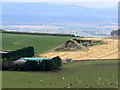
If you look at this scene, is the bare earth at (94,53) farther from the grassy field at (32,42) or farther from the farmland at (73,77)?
the grassy field at (32,42)

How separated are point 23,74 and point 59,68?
16.8 feet

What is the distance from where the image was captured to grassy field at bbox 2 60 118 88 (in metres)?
39.7

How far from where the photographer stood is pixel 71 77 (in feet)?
145

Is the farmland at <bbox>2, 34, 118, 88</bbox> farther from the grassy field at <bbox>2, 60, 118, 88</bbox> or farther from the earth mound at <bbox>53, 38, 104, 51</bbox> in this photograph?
the earth mound at <bbox>53, 38, 104, 51</bbox>

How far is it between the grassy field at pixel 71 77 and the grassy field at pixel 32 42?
18.8m

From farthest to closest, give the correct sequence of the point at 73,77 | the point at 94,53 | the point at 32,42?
the point at 32,42
the point at 94,53
the point at 73,77

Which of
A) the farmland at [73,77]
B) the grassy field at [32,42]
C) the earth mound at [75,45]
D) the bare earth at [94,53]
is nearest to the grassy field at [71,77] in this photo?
the farmland at [73,77]

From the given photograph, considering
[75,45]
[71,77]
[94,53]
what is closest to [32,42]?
[75,45]

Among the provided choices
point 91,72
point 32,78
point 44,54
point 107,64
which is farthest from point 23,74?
point 44,54

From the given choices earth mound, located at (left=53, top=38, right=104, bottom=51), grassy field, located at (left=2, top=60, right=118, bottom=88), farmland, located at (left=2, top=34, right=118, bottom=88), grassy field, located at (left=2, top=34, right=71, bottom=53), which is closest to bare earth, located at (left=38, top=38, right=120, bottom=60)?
earth mound, located at (left=53, top=38, right=104, bottom=51)

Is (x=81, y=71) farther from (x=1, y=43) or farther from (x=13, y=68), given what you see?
(x=1, y=43)

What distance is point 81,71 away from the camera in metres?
47.9

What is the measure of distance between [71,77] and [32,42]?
32050 mm

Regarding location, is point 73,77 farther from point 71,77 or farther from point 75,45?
point 75,45
